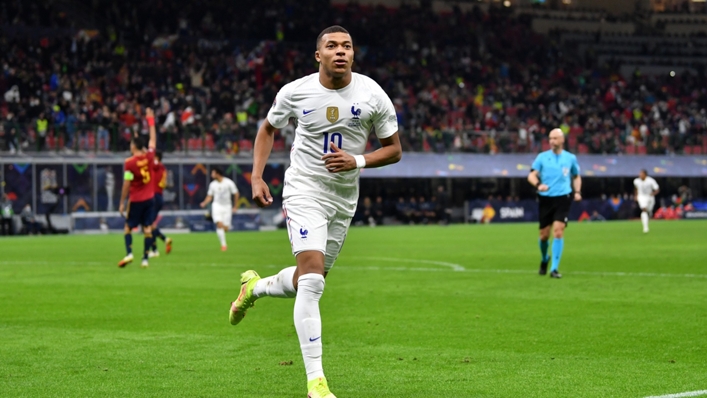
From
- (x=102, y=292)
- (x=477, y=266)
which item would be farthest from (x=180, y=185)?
(x=102, y=292)

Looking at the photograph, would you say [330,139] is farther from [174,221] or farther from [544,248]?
[174,221]

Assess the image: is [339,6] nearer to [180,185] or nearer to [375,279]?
[180,185]

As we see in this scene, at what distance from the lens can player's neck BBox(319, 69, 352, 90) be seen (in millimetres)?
Answer: 7172

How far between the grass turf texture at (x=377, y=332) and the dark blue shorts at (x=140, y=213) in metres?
0.96

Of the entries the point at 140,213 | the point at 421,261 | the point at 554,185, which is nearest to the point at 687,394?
the point at 554,185

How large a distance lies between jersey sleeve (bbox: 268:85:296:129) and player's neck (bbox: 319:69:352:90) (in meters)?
0.27

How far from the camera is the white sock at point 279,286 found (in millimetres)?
7574

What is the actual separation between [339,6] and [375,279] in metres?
44.8

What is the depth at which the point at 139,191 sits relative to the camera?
19.6 m

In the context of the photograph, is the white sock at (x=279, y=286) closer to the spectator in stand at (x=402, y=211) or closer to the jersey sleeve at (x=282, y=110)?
the jersey sleeve at (x=282, y=110)

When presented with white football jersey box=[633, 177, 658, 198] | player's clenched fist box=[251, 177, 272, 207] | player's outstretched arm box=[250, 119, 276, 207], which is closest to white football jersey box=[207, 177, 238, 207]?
white football jersey box=[633, 177, 658, 198]

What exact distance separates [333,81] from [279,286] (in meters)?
1.61

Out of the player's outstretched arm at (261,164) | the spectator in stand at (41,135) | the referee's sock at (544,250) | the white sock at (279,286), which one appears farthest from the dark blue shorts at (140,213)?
the spectator in stand at (41,135)

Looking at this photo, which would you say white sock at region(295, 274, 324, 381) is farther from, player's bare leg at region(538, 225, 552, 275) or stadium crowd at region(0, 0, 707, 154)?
stadium crowd at region(0, 0, 707, 154)
